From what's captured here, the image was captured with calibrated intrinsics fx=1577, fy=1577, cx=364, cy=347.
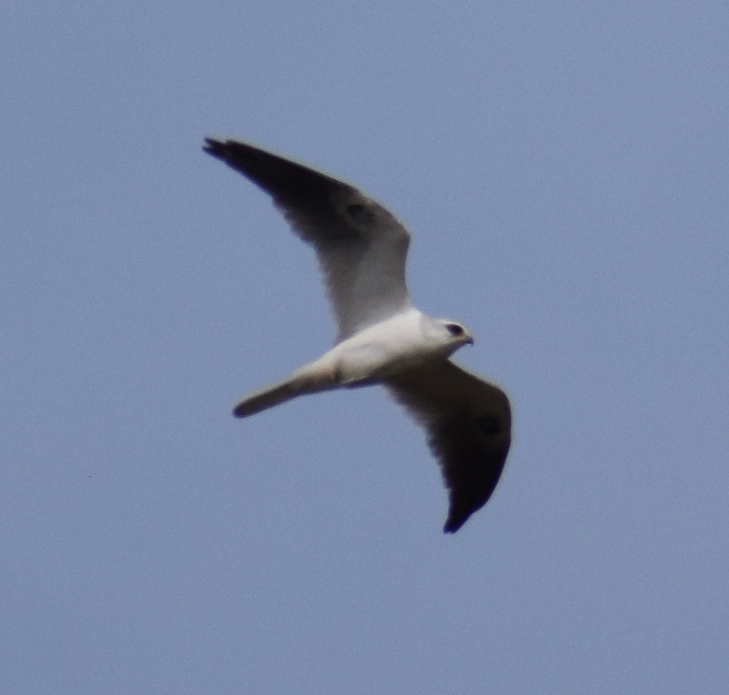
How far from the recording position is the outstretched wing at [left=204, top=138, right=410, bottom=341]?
35.4 feet

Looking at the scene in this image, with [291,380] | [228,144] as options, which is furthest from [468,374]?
[228,144]

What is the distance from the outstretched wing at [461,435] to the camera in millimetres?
11914

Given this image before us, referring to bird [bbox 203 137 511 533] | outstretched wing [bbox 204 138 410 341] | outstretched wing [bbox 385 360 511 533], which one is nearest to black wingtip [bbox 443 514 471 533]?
outstretched wing [bbox 385 360 511 533]

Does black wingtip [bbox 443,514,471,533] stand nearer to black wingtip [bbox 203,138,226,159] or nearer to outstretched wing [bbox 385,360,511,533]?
outstretched wing [bbox 385,360,511,533]

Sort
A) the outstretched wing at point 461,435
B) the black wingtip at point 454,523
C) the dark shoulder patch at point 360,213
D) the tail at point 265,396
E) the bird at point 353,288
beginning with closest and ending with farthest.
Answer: the tail at point 265,396 → the bird at point 353,288 → the dark shoulder patch at point 360,213 → the outstretched wing at point 461,435 → the black wingtip at point 454,523

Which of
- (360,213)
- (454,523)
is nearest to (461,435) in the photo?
(454,523)

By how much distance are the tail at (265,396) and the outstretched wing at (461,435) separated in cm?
149

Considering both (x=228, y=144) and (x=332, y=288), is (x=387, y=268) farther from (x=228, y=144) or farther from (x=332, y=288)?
(x=228, y=144)

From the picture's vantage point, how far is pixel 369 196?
1079 cm

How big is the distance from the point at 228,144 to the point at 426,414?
105 inches

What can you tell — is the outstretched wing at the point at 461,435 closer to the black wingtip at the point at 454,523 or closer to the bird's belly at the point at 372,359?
the black wingtip at the point at 454,523

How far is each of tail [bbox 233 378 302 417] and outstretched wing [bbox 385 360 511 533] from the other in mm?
1486

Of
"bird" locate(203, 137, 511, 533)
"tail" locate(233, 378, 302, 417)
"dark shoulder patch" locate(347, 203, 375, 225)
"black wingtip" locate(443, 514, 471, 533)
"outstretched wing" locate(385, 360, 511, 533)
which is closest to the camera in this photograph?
"tail" locate(233, 378, 302, 417)

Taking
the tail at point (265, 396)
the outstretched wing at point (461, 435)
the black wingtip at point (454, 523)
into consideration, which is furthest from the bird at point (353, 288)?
the black wingtip at point (454, 523)
